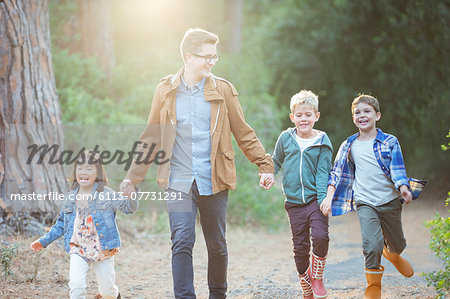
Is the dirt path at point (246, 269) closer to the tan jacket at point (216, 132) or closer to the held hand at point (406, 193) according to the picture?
the held hand at point (406, 193)

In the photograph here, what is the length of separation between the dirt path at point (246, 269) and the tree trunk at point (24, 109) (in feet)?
2.57

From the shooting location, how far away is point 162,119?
180 inches

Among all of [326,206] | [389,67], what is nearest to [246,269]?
[326,206]

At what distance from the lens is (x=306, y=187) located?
497 cm

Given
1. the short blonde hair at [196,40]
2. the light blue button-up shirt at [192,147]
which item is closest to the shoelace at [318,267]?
the light blue button-up shirt at [192,147]

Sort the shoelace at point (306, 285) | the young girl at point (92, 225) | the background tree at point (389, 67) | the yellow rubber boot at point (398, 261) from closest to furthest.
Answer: the young girl at point (92, 225)
the shoelace at point (306, 285)
the yellow rubber boot at point (398, 261)
the background tree at point (389, 67)

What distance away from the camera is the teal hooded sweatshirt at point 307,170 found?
495 cm

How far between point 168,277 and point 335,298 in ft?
6.97

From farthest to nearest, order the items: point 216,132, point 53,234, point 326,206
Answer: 1. point 326,206
2. point 53,234
3. point 216,132

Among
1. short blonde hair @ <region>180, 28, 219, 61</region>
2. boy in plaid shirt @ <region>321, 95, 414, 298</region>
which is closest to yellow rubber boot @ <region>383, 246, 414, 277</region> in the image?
boy in plaid shirt @ <region>321, 95, 414, 298</region>

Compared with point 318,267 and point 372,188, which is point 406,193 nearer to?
point 372,188

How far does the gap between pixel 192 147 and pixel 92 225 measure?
41.9 inches

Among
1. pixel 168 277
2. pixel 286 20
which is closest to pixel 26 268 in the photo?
pixel 168 277

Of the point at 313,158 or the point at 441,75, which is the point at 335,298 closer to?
the point at 313,158
